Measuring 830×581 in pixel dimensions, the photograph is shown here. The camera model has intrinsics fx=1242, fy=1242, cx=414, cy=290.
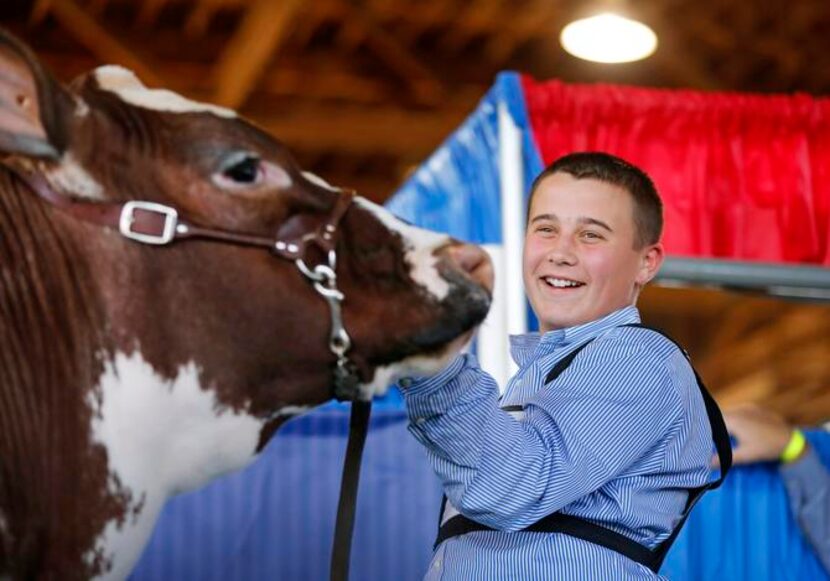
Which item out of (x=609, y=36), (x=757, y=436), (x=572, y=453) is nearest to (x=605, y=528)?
(x=572, y=453)

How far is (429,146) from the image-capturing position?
792cm

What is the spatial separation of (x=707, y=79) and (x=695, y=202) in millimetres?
4083

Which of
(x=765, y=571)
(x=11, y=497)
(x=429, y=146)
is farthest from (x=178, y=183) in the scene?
(x=429, y=146)

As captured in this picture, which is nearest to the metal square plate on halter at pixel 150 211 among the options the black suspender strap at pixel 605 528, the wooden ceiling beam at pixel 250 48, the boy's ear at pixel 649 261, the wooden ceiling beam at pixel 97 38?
the black suspender strap at pixel 605 528

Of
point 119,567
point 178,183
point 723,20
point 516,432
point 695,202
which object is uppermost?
point 723,20

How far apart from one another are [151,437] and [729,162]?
6.99 feet

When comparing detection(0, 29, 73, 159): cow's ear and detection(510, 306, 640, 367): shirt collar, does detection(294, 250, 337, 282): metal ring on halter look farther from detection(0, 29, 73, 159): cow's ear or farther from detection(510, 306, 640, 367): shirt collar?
detection(510, 306, 640, 367): shirt collar

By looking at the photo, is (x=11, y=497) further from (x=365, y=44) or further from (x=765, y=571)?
(x=365, y=44)

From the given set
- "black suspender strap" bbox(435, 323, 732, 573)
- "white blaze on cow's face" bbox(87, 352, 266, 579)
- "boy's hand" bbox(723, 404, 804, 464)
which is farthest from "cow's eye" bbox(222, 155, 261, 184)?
"boy's hand" bbox(723, 404, 804, 464)

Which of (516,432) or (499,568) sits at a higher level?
(516,432)

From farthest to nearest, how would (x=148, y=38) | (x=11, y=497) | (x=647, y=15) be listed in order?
(x=148, y=38)
(x=647, y=15)
(x=11, y=497)

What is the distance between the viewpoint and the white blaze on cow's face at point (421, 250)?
149 cm

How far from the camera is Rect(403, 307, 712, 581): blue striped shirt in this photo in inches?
61.8

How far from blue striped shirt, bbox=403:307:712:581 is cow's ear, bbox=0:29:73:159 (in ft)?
1.76
